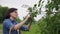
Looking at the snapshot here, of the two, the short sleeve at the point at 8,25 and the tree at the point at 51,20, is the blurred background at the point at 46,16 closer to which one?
the tree at the point at 51,20

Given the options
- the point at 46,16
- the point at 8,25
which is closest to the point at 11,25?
the point at 8,25

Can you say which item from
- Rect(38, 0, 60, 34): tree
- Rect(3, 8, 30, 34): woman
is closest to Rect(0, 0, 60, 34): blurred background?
Rect(38, 0, 60, 34): tree

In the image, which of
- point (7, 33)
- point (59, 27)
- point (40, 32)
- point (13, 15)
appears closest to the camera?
point (59, 27)

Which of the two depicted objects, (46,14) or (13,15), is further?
(13,15)

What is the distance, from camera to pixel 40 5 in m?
1.59

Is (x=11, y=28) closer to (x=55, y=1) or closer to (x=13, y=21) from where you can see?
(x=13, y=21)

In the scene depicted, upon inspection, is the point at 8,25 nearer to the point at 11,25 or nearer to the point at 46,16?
the point at 11,25

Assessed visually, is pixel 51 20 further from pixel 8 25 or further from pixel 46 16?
pixel 8 25

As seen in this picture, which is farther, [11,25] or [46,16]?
[11,25]

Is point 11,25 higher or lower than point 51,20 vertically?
lower

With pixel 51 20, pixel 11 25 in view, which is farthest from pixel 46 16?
pixel 11 25

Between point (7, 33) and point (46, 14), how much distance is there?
1604 mm

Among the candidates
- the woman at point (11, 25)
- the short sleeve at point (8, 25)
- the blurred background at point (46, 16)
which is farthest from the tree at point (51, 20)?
the short sleeve at point (8, 25)

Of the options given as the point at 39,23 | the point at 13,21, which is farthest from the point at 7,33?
the point at 39,23
